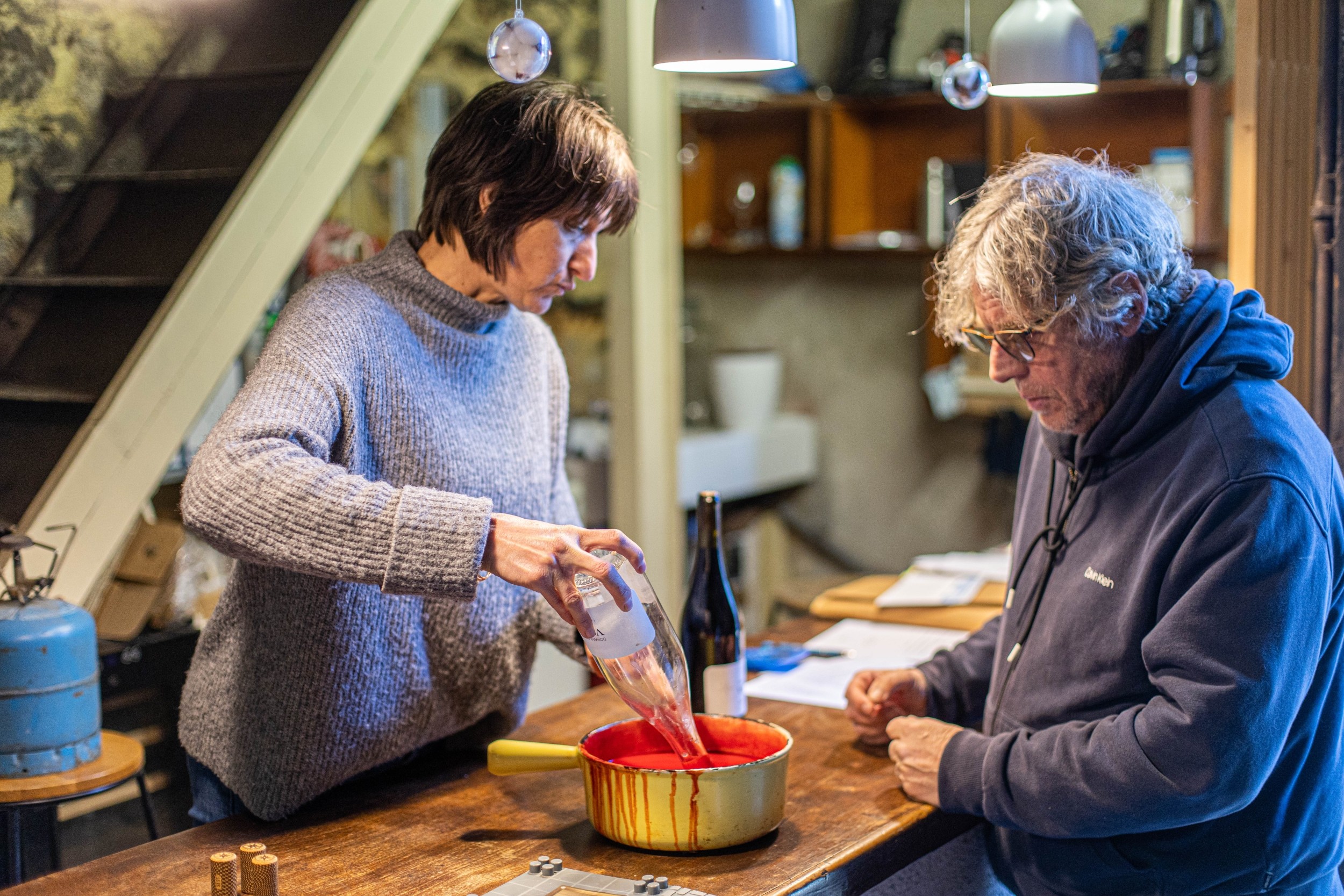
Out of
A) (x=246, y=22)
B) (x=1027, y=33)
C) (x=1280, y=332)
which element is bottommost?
(x=1280, y=332)

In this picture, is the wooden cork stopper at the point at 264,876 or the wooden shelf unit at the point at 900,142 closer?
the wooden cork stopper at the point at 264,876

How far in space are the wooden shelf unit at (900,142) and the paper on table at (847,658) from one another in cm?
190

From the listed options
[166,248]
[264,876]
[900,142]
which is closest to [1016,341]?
[264,876]

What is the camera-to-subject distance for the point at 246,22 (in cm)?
290

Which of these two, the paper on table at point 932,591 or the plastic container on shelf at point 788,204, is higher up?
the plastic container on shelf at point 788,204

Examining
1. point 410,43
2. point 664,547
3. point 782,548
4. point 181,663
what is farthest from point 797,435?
point 181,663

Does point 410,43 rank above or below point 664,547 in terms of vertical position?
above

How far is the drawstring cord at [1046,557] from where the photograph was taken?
1626 millimetres

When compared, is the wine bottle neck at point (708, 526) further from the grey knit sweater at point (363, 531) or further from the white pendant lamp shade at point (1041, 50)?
the white pendant lamp shade at point (1041, 50)

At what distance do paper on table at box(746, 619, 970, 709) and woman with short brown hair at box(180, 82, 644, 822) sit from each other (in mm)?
458

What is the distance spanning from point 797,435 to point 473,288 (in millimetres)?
3459

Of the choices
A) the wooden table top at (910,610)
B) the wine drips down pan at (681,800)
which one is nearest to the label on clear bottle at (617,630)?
the wine drips down pan at (681,800)

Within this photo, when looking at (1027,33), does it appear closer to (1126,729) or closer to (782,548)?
(1126,729)

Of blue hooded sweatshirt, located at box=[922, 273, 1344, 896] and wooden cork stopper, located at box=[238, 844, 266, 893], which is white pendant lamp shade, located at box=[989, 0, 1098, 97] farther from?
wooden cork stopper, located at box=[238, 844, 266, 893]
